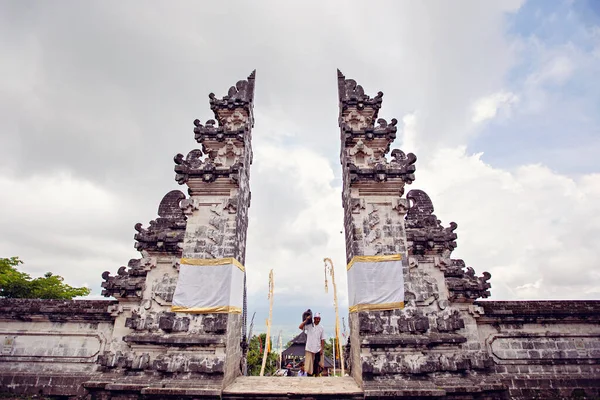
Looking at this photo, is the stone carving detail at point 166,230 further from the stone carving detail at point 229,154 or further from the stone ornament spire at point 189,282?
the stone carving detail at point 229,154

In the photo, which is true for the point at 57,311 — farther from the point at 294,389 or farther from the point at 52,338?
the point at 294,389

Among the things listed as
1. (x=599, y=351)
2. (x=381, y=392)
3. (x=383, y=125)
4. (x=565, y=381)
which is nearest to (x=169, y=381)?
(x=381, y=392)

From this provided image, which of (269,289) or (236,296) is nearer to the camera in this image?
(236,296)

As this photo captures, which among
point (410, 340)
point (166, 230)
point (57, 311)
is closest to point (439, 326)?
point (410, 340)

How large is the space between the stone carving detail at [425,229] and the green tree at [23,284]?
81.7ft

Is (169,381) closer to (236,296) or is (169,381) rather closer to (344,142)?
(236,296)

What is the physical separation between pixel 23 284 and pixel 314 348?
26.7 metres

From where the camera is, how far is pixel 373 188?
9.48 metres

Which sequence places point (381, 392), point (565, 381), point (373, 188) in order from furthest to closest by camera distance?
point (373, 188), point (565, 381), point (381, 392)

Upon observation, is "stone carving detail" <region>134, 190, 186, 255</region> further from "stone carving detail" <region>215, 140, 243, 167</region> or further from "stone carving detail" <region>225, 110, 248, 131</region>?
"stone carving detail" <region>225, 110, 248, 131</region>

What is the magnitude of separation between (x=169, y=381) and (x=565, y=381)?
34.4ft

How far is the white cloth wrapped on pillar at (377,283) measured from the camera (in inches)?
327

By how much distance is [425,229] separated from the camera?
9.30 metres

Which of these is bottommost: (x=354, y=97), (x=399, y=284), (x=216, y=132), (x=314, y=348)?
(x=314, y=348)
